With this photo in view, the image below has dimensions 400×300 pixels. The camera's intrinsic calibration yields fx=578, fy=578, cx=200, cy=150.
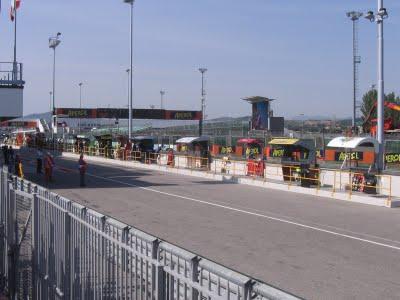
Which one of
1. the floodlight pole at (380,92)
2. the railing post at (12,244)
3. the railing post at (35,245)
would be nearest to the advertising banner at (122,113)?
the floodlight pole at (380,92)

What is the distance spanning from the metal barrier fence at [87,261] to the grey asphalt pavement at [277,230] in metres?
4.00

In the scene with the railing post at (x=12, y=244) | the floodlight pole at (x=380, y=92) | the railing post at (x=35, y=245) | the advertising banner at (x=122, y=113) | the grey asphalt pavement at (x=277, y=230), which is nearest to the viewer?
the railing post at (x=35, y=245)

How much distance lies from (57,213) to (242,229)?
9375 millimetres

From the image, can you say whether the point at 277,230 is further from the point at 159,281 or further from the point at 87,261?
the point at 159,281

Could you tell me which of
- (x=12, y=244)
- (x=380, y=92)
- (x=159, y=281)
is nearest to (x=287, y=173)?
(x=380, y=92)

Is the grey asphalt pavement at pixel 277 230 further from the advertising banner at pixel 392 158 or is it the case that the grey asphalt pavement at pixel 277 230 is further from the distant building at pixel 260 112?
the distant building at pixel 260 112

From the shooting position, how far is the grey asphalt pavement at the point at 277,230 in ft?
32.2

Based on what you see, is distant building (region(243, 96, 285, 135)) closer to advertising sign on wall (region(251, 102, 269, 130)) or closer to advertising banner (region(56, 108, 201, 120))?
advertising sign on wall (region(251, 102, 269, 130))

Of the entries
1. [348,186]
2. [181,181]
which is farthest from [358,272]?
[181,181]

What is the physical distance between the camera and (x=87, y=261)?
212 inches

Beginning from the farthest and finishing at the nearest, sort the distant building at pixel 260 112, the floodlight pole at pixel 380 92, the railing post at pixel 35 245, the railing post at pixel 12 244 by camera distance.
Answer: the distant building at pixel 260 112, the floodlight pole at pixel 380 92, the railing post at pixel 12 244, the railing post at pixel 35 245

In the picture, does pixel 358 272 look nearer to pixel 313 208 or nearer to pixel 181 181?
pixel 313 208

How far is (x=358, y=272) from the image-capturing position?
1030 cm

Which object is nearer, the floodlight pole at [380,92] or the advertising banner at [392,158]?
the floodlight pole at [380,92]
